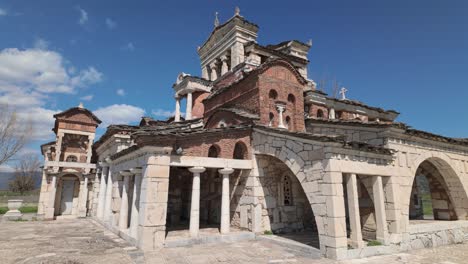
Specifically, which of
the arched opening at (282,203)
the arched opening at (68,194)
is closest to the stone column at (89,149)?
the arched opening at (68,194)

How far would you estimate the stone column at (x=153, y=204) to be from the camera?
8570 mm

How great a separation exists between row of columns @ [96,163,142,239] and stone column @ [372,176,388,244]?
836 cm

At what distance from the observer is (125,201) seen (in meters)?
11.6

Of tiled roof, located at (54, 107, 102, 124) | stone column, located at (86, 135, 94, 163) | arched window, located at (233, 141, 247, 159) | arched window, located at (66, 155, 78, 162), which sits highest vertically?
tiled roof, located at (54, 107, 102, 124)

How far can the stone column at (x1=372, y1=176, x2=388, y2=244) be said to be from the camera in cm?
880

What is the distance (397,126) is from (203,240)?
27.6ft

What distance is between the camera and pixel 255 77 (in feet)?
43.3

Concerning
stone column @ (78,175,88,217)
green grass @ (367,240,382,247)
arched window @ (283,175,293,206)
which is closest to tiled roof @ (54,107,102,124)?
stone column @ (78,175,88,217)

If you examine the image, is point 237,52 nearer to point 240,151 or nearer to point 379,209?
point 240,151

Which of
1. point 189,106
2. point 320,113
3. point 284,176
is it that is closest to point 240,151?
point 284,176

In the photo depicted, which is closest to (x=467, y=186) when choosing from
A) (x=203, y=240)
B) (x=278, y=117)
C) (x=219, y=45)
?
(x=278, y=117)

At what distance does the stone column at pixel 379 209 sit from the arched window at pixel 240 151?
5112 mm

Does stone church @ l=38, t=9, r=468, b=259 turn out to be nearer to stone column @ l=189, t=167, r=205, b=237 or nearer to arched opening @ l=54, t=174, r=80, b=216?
stone column @ l=189, t=167, r=205, b=237

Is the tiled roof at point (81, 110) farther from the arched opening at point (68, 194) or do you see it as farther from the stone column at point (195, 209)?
the stone column at point (195, 209)
